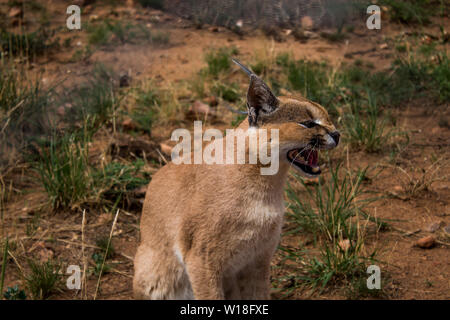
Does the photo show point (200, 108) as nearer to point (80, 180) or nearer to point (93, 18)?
point (80, 180)

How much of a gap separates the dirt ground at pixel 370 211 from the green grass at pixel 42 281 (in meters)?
0.08

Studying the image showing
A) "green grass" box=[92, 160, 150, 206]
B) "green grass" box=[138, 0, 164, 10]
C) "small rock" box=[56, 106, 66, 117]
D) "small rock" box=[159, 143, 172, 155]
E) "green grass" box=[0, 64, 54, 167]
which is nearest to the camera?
"green grass" box=[92, 160, 150, 206]

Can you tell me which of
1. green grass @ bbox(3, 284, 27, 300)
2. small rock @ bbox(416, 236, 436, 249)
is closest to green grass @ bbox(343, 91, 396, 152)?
small rock @ bbox(416, 236, 436, 249)

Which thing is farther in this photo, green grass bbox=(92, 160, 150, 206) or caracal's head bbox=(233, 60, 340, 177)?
green grass bbox=(92, 160, 150, 206)

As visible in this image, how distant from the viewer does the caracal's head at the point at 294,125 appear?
3.11 m

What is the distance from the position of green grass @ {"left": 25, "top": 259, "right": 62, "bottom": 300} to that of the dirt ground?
0.26ft

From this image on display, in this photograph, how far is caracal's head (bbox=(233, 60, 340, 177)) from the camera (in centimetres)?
311

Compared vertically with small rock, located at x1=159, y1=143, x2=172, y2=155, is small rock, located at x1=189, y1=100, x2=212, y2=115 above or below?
above

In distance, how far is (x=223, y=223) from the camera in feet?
10.4

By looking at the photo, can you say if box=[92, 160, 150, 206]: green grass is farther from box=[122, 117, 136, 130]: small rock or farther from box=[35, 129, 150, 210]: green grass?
box=[122, 117, 136, 130]: small rock

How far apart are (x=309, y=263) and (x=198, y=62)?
494 cm

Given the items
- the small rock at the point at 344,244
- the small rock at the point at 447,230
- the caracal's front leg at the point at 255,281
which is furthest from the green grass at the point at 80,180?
the small rock at the point at 447,230

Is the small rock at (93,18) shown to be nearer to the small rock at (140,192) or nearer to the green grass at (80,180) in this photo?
the green grass at (80,180)

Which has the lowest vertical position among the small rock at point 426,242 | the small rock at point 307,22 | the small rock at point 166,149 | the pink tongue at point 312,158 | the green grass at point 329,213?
the small rock at point 426,242
